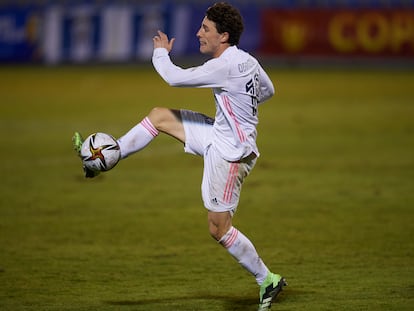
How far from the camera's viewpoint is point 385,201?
10.9 metres

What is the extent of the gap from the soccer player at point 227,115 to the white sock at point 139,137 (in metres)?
0.41

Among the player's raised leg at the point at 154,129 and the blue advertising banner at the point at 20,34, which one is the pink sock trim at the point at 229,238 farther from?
the blue advertising banner at the point at 20,34

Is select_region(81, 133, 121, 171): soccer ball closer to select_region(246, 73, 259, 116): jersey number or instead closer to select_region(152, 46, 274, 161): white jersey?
select_region(152, 46, 274, 161): white jersey

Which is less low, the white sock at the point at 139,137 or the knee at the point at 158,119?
the knee at the point at 158,119

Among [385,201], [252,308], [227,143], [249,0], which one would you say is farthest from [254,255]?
[249,0]

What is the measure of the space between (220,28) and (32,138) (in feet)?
33.3

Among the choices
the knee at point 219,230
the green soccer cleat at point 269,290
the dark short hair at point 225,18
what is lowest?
the green soccer cleat at point 269,290

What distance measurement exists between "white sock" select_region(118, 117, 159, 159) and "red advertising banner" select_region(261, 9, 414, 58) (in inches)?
849

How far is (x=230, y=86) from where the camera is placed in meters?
6.47

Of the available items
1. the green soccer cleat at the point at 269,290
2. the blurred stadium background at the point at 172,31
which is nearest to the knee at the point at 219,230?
the green soccer cleat at the point at 269,290

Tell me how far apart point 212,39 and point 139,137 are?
1.03m

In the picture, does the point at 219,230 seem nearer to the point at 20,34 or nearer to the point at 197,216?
the point at 197,216

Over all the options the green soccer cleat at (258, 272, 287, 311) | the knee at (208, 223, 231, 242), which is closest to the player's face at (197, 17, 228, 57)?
the knee at (208, 223, 231, 242)

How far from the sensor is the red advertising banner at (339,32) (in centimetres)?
2752
